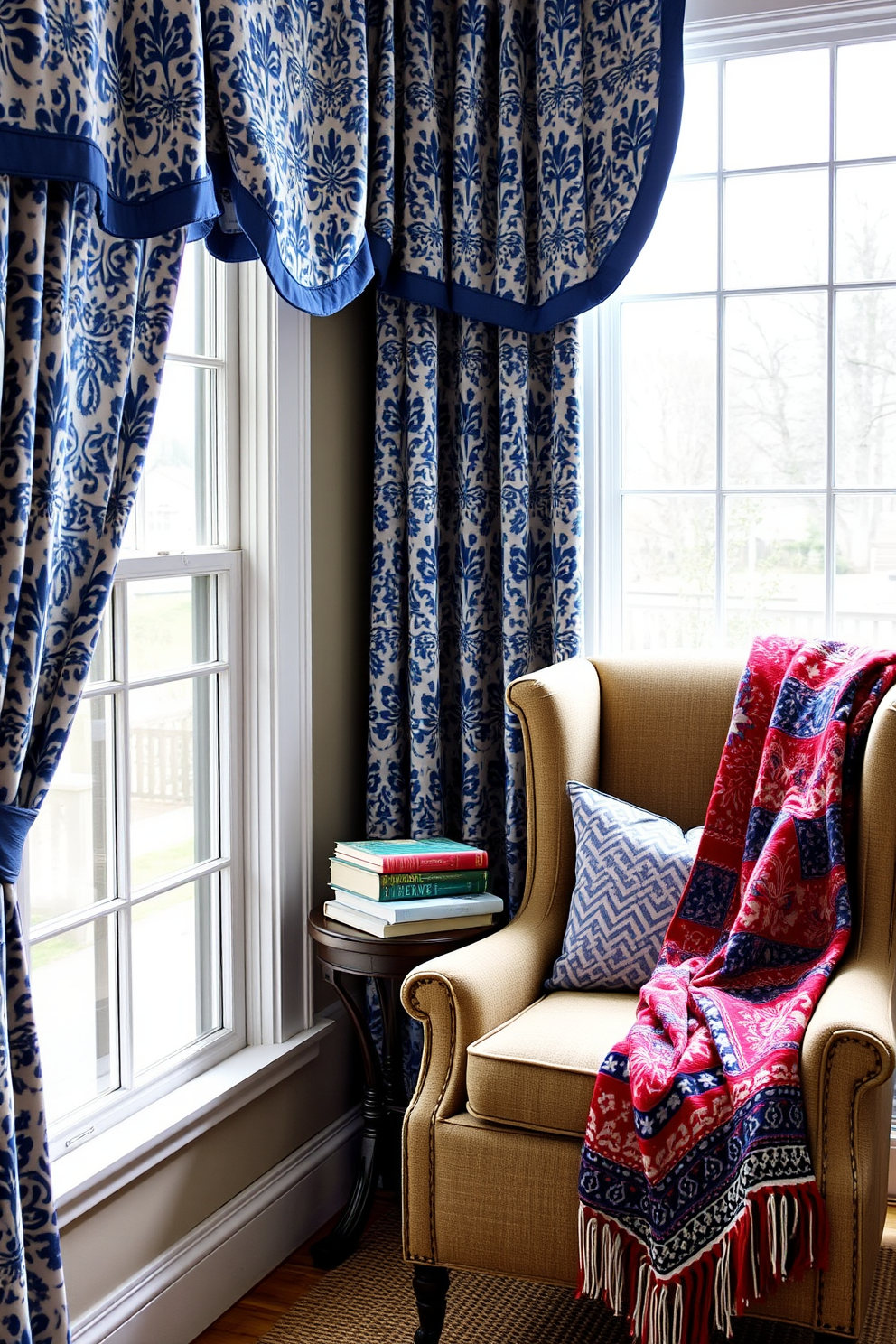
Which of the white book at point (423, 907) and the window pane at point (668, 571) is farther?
the window pane at point (668, 571)

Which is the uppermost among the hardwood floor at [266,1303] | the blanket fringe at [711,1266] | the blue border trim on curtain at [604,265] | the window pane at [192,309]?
the blue border trim on curtain at [604,265]

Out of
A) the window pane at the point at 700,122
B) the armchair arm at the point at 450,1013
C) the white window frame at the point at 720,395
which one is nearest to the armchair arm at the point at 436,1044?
the armchair arm at the point at 450,1013

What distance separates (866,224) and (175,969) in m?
2.09

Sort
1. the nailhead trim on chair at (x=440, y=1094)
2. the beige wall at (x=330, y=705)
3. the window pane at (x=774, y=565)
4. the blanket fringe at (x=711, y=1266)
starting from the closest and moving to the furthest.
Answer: the blanket fringe at (x=711, y=1266) < the nailhead trim on chair at (x=440, y=1094) < the beige wall at (x=330, y=705) < the window pane at (x=774, y=565)

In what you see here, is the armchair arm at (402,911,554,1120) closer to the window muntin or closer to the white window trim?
the white window trim

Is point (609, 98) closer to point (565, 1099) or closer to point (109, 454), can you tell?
point (109, 454)

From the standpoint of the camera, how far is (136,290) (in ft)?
6.07

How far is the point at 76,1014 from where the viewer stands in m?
2.08

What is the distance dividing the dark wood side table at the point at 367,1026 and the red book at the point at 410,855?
0.42 feet

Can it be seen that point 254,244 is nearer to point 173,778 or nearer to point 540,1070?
point 173,778

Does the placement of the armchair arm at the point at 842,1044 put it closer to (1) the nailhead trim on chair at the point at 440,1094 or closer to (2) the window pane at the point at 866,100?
(1) the nailhead trim on chair at the point at 440,1094

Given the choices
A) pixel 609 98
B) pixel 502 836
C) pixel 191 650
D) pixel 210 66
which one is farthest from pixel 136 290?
pixel 502 836

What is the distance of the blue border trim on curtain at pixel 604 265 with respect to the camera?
8.39 feet

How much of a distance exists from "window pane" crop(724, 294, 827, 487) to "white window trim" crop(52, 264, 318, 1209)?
0.96m
